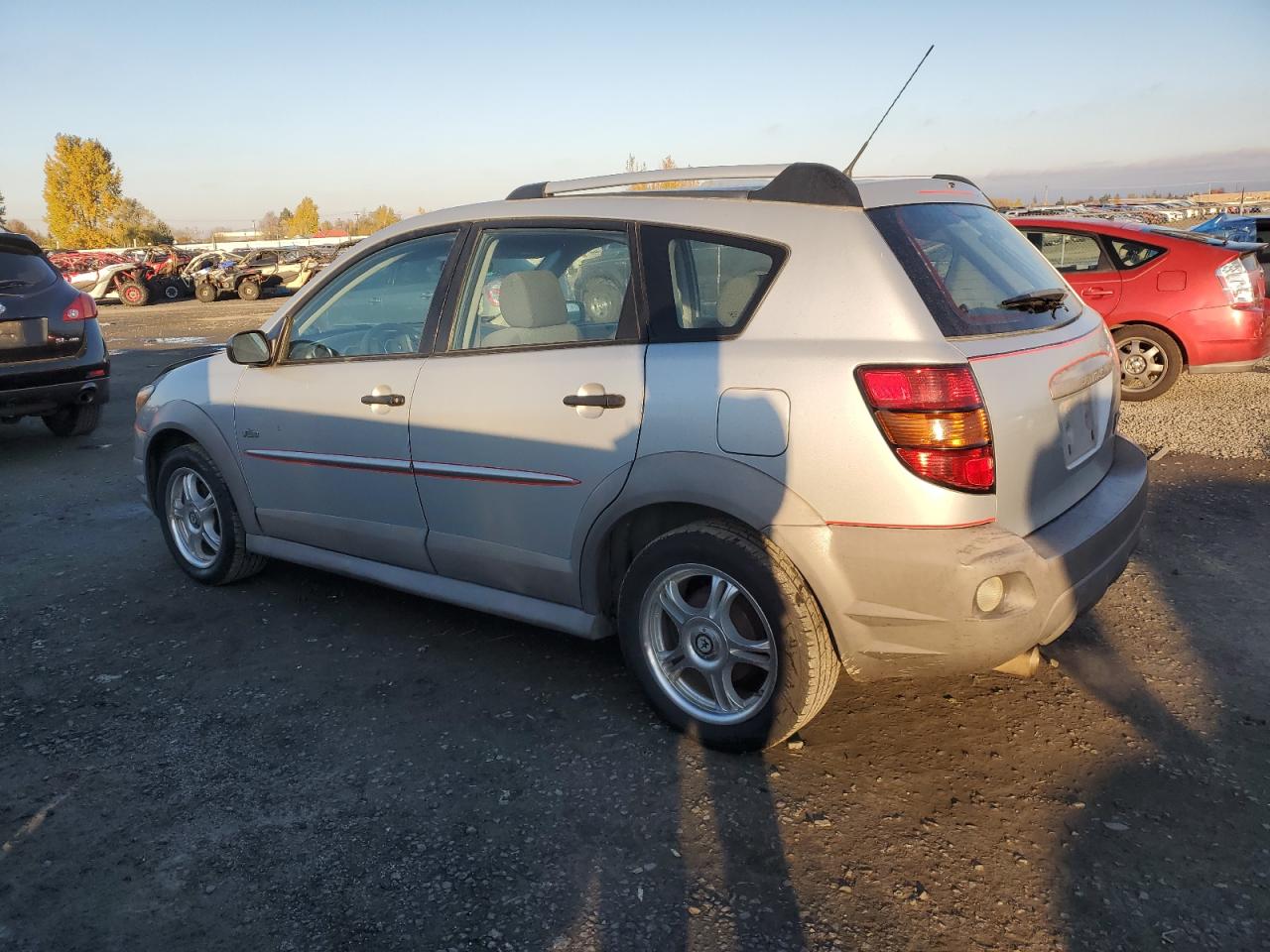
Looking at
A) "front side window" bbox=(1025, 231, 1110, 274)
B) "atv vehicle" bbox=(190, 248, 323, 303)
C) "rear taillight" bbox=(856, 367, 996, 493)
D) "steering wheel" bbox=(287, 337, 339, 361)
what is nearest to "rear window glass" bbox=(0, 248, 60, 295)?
"steering wheel" bbox=(287, 337, 339, 361)

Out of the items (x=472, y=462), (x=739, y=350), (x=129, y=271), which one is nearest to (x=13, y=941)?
(x=472, y=462)

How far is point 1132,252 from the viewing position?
335 inches

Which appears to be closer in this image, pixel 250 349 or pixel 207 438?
pixel 250 349

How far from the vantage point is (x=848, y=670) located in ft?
9.78

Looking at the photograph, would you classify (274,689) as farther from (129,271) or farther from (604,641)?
(129,271)

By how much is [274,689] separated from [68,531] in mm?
2974

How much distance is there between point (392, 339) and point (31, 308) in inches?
210

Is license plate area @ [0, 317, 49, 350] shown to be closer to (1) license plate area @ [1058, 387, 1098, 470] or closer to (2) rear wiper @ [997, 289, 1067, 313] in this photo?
(2) rear wiper @ [997, 289, 1067, 313]

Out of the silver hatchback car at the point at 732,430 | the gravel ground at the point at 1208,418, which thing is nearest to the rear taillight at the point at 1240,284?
the gravel ground at the point at 1208,418

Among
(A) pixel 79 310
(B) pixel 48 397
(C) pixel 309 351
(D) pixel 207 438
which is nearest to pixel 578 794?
(C) pixel 309 351

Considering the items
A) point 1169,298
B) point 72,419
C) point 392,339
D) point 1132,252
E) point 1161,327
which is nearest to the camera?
point 392,339

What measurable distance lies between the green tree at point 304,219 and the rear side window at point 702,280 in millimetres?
113593

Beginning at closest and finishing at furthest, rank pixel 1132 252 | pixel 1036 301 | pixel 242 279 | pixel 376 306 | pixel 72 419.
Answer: pixel 1036 301, pixel 376 306, pixel 1132 252, pixel 72 419, pixel 242 279

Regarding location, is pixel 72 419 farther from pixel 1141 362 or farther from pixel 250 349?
pixel 1141 362
